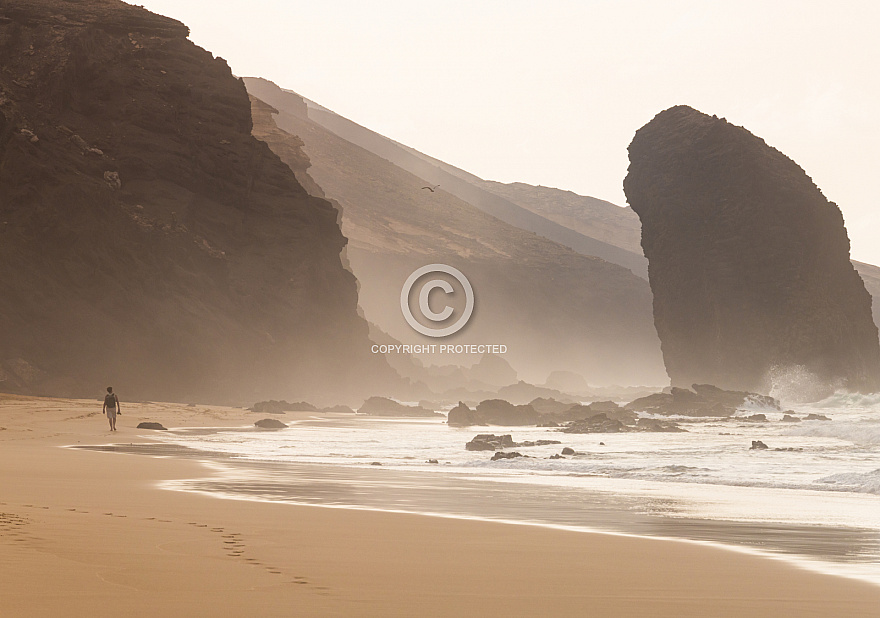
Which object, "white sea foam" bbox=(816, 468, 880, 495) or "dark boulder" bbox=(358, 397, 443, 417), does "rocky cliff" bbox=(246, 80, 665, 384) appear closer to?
"dark boulder" bbox=(358, 397, 443, 417)

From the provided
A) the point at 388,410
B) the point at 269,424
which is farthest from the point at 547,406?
the point at 269,424

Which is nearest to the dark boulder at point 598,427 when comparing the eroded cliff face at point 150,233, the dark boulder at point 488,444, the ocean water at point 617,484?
the ocean water at point 617,484

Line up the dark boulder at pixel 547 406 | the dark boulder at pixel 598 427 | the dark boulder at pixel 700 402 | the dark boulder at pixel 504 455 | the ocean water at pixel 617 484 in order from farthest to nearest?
1. the dark boulder at pixel 547 406
2. the dark boulder at pixel 700 402
3. the dark boulder at pixel 598 427
4. the dark boulder at pixel 504 455
5. the ocean water at pixel 617 484

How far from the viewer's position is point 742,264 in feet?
271

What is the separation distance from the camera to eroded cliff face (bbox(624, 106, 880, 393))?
253ft

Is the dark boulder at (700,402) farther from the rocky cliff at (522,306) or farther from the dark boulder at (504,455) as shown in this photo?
the rocky cliff at (522,306)

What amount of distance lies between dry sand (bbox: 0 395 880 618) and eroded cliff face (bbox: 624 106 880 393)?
73.0 meters

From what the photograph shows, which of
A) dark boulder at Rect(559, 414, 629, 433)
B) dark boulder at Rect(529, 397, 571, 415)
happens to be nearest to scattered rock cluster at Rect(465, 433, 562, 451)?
dark boulder at Rect(559, 414, 629, 433)

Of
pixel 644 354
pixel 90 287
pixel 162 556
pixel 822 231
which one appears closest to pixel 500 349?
pixel 644 354

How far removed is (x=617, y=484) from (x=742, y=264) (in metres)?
72.5

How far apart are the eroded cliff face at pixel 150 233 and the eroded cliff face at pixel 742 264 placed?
31.1m

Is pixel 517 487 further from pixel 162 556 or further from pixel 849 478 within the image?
pixel 162 556

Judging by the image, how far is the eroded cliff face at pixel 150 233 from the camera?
47.4m

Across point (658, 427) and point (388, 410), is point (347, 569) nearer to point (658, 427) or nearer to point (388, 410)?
point (658, 427)
